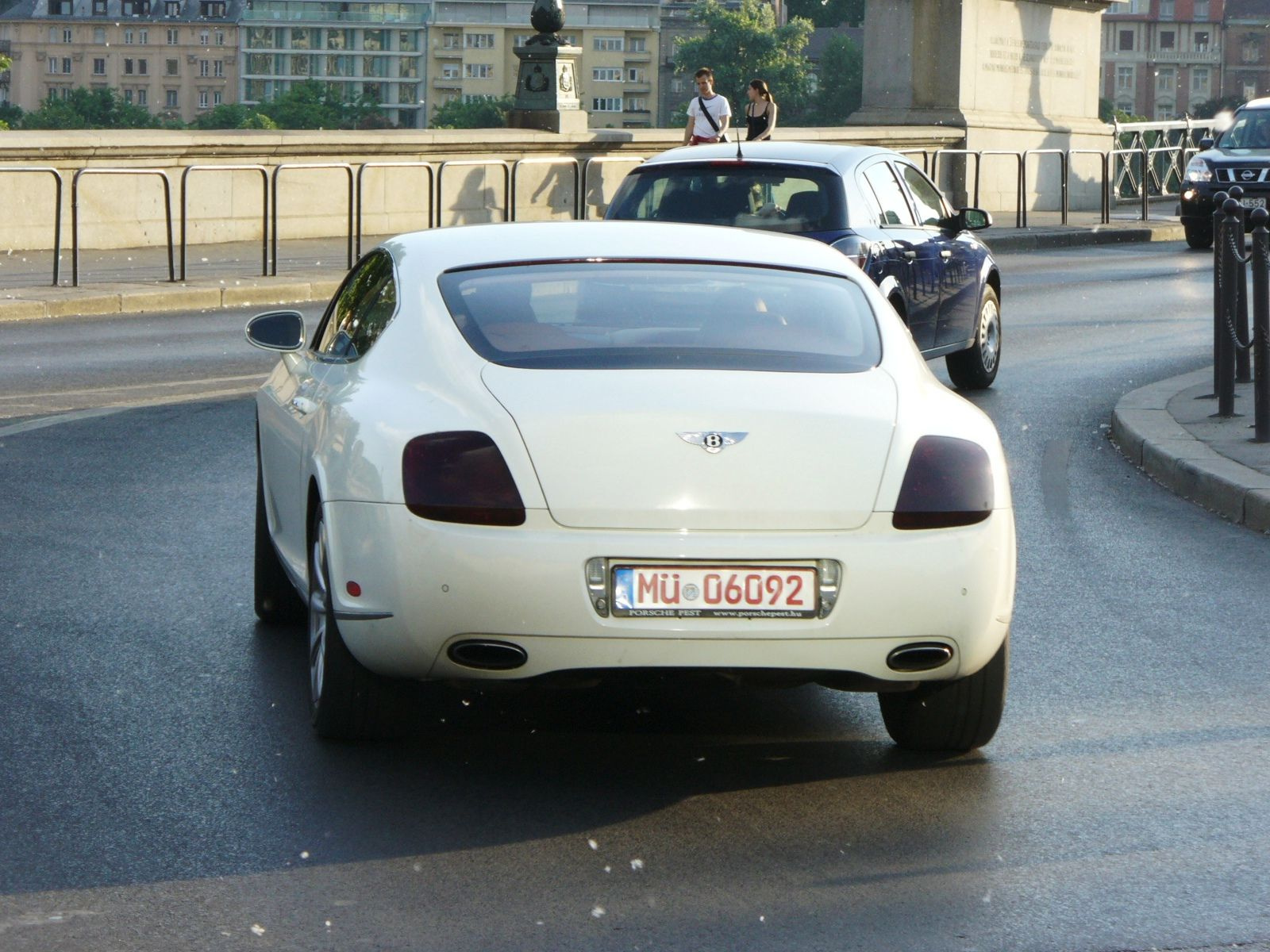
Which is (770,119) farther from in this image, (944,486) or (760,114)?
(944,486)

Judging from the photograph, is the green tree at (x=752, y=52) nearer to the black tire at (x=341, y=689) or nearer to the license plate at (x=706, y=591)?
the black tire at (x=341, y=689)

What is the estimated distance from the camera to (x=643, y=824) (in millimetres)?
4766

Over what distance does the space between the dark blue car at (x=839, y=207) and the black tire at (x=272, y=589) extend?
17.4ft

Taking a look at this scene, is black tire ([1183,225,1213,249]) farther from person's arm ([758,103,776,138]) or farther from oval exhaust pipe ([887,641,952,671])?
oval exhaust pipe ([887,641,952,671])

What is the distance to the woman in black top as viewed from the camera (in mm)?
25375

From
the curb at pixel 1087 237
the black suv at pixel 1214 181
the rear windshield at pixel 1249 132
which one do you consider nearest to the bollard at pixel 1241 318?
the curb at pixel 1087 237

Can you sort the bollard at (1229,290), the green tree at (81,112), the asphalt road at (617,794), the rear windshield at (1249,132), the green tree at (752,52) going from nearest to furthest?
1. the asphalt road at (617,794)
2. the bollard at (1229,290)
3. the rear windshield at (1249,132)
4. the green tree at (752,52)
5. the green tree at (81,112)

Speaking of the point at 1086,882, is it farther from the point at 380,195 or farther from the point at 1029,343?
the point at 380,195

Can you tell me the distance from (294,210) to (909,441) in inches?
813

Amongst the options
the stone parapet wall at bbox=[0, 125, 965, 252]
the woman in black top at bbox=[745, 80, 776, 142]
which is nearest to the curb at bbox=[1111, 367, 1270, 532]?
the stone parapet wall at bbox=[0, 125, 965, 252]

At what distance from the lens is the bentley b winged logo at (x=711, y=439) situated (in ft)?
15.9

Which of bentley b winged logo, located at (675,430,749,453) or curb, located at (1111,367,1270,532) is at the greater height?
bentley b winged logo, located at (675,430,749,453)

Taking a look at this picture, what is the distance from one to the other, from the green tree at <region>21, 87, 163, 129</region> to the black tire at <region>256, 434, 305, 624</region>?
18185 cm

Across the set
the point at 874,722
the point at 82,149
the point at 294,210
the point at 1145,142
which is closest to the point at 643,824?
the point at 874,722
